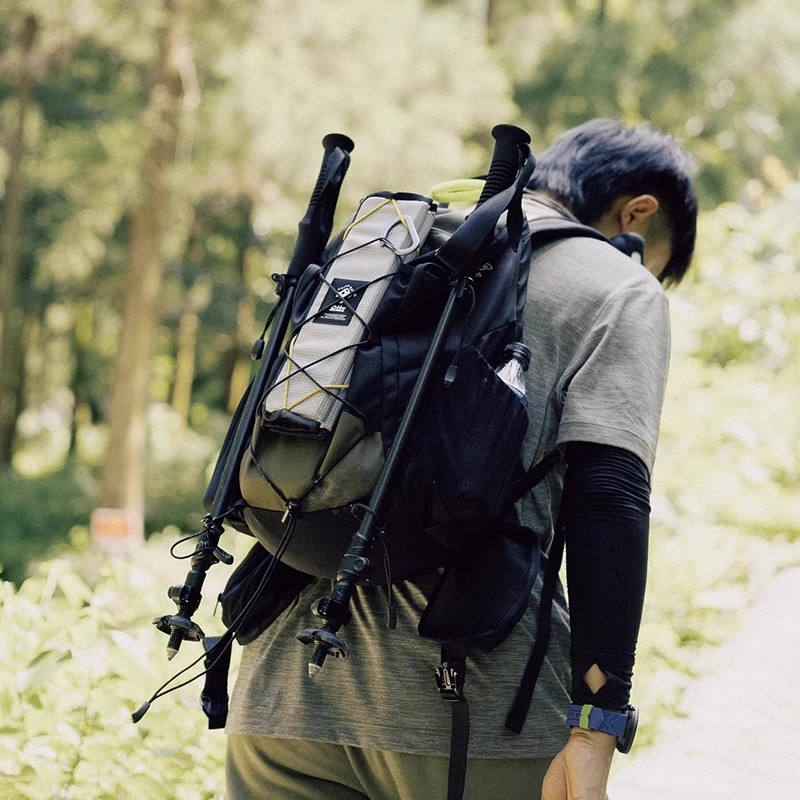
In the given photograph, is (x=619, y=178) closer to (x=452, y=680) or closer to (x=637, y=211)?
(x=637, y=211)

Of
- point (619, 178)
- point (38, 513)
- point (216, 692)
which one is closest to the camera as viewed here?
point (216, 692)

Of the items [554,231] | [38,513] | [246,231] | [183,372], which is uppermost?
[554,231]

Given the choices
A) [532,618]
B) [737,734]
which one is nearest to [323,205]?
[532,618]

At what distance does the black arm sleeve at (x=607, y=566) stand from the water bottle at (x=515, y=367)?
0.43ft

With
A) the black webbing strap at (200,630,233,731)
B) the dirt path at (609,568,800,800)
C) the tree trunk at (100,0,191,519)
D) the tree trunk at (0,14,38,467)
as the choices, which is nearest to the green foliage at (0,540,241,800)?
the black webbing strap at (200,630,233,731)

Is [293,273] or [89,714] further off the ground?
[293,273]

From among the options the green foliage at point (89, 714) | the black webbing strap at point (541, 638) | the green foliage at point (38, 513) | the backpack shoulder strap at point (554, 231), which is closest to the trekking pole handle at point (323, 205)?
the backpack shoulder strap at point (554, 231)

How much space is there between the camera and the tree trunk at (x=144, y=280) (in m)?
11.9

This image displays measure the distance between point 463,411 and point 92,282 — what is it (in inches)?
691

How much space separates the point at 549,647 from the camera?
1664 millimetres

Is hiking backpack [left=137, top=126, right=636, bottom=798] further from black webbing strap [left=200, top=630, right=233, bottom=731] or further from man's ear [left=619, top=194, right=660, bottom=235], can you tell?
man's ear [left=619, top=194, right=660, bottom=235]

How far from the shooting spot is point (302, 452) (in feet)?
5.17

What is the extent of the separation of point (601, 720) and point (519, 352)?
503mm

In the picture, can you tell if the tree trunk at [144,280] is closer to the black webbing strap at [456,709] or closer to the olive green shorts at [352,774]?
the olive green shorts at [352,774]
